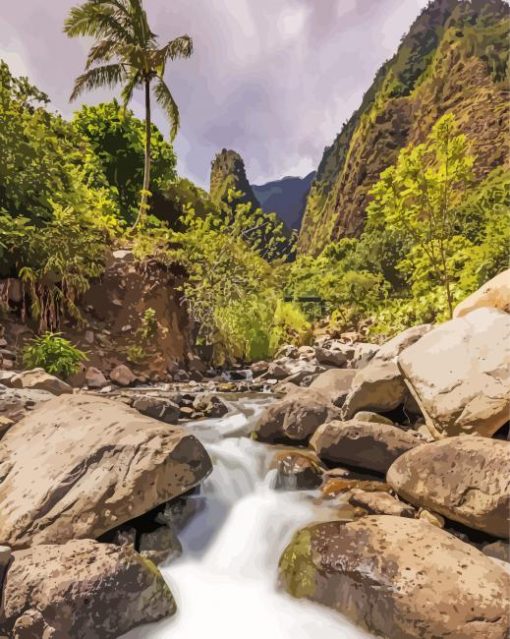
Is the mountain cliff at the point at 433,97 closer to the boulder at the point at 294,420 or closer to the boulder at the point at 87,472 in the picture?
the boulder at the point at 294,420

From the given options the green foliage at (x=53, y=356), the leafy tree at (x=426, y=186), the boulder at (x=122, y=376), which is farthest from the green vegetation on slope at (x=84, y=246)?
the leafy tree at (x=426, y=186)

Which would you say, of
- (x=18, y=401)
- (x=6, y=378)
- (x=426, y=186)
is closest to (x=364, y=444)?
(x=18, y=401)

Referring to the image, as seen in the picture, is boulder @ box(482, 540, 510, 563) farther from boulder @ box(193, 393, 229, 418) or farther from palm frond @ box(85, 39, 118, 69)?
palm frond @ box(85, 39, 118, 69)

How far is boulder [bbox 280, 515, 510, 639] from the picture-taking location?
246cm

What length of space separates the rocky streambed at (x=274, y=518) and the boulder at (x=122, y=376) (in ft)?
9.24

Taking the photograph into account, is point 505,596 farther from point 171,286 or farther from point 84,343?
point 171,286

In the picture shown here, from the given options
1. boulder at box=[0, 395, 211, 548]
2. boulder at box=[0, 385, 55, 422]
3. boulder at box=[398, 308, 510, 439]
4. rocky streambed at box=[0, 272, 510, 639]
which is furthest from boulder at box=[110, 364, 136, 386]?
boulder at box=[398, 308, 510, 439]

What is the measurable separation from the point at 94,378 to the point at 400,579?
650 cm

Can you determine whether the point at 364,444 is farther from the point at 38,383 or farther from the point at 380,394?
the point at 38,383

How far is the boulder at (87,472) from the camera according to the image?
3059mm

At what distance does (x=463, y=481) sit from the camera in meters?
3.40

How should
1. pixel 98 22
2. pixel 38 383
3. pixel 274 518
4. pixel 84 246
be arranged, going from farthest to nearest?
1. pixel 98 22
2. pixel 84 246
3. pixel 38 383
4. pixel 274 518

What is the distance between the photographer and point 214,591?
3.14 m

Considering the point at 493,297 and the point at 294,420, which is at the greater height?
the point at 493,297
